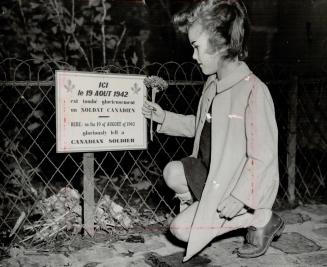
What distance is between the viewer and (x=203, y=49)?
130 inches

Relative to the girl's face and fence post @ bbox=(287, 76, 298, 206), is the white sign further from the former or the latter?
fence post @ bbox=(287, 76, 298, 206)

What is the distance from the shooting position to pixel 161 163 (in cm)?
559

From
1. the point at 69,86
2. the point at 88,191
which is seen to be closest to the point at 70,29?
the point at 69,86

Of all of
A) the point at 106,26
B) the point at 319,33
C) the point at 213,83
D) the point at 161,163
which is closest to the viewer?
the point at 213,83

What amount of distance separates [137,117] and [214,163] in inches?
39.3

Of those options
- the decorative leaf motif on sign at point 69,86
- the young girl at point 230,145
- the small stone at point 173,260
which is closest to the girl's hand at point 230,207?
the young girl at point 230,145

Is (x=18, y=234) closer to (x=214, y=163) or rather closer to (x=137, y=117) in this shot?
(x=137, y=117)

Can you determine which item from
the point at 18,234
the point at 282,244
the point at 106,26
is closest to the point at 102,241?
the point at 18,234

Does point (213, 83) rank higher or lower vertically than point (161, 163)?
higher

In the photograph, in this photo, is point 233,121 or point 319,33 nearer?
point 233,121

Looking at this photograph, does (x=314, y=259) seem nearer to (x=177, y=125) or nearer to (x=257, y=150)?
(x=257, y=150)

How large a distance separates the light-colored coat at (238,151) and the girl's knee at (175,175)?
347mm

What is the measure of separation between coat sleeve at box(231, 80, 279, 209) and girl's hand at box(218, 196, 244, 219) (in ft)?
0.15

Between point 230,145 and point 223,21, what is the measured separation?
3.09ft
